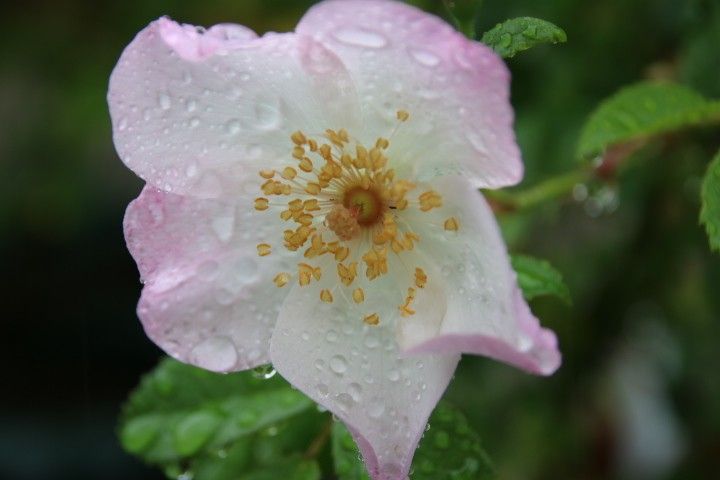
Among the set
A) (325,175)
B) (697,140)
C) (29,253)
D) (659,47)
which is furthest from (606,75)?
(29,253)

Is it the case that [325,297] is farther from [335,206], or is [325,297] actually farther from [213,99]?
[213,99]

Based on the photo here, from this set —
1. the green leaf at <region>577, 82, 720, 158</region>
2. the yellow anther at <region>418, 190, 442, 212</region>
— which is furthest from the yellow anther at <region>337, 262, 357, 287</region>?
the green leaf at <region>577, 82, 720, 158</region>

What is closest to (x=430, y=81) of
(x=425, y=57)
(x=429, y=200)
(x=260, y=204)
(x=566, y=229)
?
(x=425, y=57)

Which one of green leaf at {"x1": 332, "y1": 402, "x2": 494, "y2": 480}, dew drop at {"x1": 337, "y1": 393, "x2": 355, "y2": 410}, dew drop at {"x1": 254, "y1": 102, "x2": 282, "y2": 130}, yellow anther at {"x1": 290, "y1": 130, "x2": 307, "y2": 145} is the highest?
dew drop at {"x1": 254, "y1": 102, "x2": 282, "y2": 130}

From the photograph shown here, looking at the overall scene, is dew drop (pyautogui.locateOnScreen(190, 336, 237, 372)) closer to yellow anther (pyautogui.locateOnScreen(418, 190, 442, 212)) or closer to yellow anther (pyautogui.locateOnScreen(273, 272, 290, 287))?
yellow anther (pyautogui.locateOnScreen(273, 272, 290, 287))

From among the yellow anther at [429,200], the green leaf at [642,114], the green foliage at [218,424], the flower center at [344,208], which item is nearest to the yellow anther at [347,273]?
the flower center at [344,208]

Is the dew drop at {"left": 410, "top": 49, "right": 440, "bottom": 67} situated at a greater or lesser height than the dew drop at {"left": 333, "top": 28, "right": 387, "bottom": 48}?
lesser

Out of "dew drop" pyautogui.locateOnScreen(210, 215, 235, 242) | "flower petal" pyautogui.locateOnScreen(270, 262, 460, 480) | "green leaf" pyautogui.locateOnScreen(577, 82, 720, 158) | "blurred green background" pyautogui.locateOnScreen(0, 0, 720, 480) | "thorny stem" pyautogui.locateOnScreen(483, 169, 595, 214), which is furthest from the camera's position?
"blurred green background" pyautogui.locateOnScreen(0, 0, 720, 480)

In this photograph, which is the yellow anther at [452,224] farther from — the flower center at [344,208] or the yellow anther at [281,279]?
the yellow anther at [281,279]
